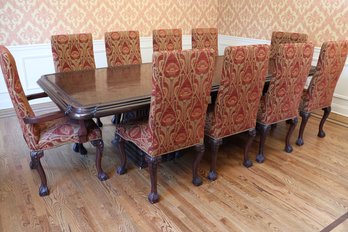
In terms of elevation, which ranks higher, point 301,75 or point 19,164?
point 301,75

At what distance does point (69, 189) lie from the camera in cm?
214

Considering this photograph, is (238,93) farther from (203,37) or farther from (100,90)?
(203,37)

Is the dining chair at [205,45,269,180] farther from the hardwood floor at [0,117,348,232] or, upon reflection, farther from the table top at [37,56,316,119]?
the hardwood floor at [0,117,348,232]

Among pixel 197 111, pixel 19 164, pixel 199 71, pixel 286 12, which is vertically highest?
pixel 286 12

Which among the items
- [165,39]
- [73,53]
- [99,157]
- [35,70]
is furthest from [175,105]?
[35,70]

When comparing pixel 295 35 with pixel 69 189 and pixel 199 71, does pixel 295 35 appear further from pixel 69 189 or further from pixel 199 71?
pixel 69 189

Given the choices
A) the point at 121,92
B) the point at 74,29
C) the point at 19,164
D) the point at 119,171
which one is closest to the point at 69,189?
the point at 119,171

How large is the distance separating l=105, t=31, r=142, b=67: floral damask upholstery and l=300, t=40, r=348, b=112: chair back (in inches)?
71.9

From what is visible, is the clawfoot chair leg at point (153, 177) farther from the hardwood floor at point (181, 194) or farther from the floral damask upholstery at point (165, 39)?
the floral damask upholstery at point (165, 39)

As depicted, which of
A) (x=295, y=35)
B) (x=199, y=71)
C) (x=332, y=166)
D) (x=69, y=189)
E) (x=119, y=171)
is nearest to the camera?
(x=199, y=71)

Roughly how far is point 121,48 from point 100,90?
1231mm

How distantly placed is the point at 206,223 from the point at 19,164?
1.66 meters

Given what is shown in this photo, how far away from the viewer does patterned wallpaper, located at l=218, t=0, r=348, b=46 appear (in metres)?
3.46

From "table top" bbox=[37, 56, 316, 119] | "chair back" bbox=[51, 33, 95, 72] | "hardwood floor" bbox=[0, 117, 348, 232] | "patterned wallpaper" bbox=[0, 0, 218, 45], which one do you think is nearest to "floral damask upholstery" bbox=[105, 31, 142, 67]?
"chair back" bbox=[51, 33, 95, 72]
